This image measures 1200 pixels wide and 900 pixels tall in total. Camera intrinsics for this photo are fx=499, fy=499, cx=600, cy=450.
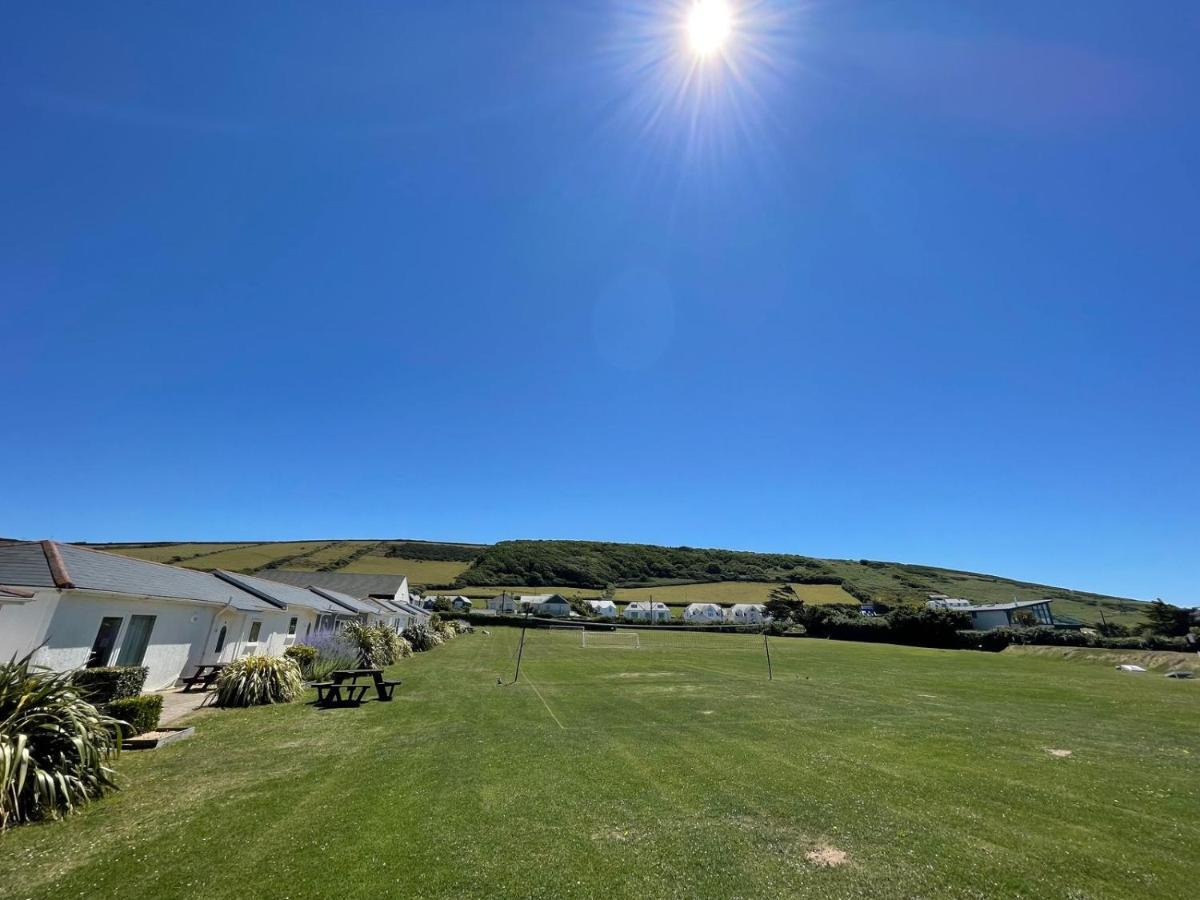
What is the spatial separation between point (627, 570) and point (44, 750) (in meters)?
137

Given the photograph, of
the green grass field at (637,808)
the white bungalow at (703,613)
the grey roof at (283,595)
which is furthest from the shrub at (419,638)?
the white bungalow at (703,613)

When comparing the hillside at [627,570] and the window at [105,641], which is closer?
the window at [105,641]

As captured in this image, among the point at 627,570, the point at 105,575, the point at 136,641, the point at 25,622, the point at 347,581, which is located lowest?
the point at 136,641

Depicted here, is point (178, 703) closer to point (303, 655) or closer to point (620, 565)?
point (303, 655)

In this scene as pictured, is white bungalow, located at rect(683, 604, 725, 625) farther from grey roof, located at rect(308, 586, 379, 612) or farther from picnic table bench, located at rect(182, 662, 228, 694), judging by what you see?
picnic table bench, located at rect(182, 662, 228, 694)

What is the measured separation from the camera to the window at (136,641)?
15727 mm

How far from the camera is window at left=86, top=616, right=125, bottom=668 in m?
14.6

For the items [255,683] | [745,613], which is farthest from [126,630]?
[745,613]

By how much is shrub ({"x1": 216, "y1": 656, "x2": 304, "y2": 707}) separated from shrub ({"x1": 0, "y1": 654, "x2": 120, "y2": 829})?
7674 mm

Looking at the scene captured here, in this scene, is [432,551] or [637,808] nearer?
[637,808]

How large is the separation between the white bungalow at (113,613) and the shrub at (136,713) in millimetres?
3209

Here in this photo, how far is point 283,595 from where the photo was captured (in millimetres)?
28266

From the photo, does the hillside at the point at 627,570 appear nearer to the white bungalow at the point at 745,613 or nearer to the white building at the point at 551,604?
the white bungalow at the point at 745,613

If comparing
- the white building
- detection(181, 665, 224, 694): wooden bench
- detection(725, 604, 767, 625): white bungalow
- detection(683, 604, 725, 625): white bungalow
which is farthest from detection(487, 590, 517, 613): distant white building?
detection(181, 665, 224, 694): wooden bench
